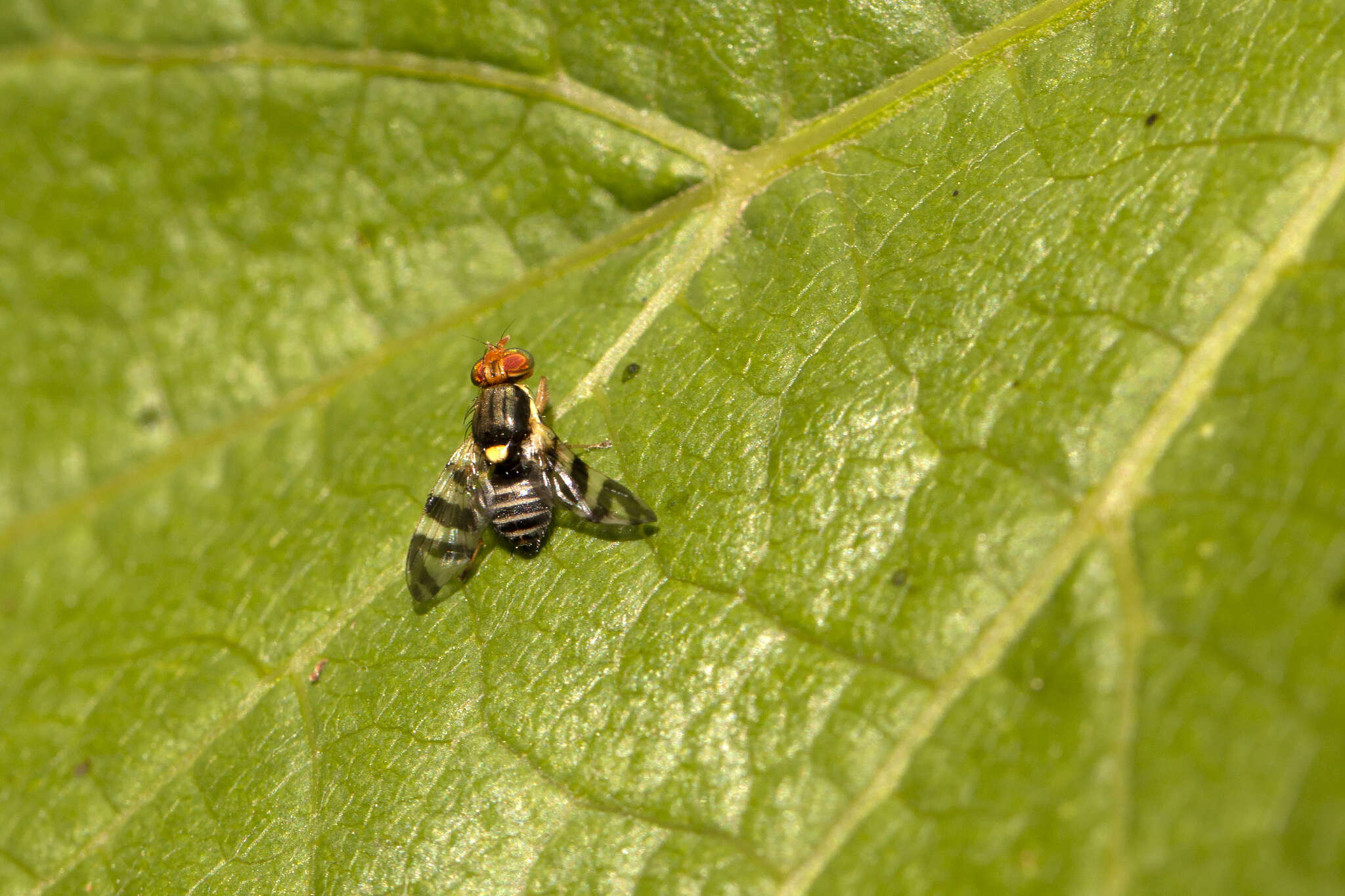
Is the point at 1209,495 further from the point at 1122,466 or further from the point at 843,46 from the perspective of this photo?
the point at 843,46

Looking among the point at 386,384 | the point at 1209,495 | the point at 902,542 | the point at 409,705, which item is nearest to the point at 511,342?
the point at 386,384

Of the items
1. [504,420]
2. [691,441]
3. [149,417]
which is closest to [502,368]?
[504,420]

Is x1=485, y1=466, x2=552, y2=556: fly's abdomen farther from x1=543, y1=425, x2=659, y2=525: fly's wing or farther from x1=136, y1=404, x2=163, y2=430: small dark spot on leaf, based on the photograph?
x1=136, y1=404, x2=163, y2=430: small dark spot on leaf

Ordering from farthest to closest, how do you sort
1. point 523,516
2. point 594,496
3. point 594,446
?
point 594,446 → point 523,516 → point 594,496

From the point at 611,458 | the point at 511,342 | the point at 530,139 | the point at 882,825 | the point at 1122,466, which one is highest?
the point at 530,139

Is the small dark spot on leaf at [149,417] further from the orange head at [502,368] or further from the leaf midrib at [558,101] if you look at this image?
the orange head at [502,368]

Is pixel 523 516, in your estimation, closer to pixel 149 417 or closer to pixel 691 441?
pixel 691 441
